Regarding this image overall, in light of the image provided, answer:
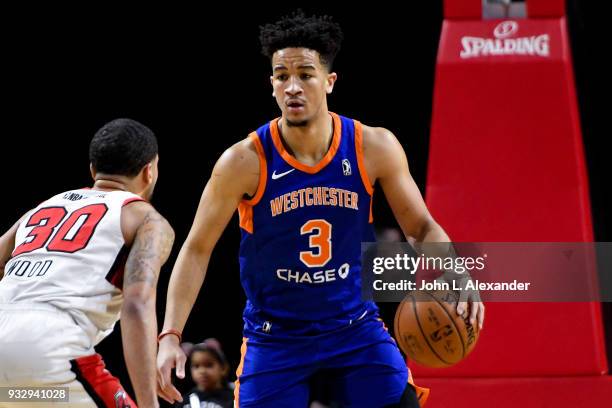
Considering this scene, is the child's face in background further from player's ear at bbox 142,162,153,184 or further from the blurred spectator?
player's ear at bbox 142,162,153,184

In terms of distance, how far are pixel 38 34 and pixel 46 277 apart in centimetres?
441

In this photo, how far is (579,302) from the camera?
14.2 ft

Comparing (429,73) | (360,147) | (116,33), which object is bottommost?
(360,147)

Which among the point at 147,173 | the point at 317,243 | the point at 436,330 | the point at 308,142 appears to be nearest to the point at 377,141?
the point at 308,142

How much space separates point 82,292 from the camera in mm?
2846

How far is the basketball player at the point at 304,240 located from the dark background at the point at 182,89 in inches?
125

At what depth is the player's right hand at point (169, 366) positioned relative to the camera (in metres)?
2.87

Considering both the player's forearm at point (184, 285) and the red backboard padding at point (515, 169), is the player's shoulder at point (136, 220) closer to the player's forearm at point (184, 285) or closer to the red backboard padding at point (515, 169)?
the player's forearm at point (184, 285)

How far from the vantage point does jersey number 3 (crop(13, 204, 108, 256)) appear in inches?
114

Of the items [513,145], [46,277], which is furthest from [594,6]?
[46,277]

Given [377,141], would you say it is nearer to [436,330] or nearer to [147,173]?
[436,330]

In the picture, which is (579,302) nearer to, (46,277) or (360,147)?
(360,147)

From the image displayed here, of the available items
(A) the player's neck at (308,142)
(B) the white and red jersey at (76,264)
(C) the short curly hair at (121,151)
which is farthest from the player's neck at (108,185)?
(A) the player's neck at (308,142)

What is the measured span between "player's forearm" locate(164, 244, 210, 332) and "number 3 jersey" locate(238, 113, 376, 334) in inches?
7.7
